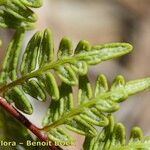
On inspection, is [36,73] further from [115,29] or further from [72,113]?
[115,29]

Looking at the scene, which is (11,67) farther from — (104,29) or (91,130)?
(104,29)

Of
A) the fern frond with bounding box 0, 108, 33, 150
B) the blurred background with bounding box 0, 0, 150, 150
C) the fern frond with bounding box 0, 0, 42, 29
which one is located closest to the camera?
the fern frond with bounding box 0, 0, 42, 29

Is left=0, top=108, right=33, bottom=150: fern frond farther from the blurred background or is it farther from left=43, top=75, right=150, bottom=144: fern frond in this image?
the blurred background

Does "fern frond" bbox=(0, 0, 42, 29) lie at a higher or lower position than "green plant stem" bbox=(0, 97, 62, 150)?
higher

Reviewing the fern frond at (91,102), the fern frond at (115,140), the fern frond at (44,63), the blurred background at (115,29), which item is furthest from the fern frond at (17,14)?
the blurred background at (115,29)

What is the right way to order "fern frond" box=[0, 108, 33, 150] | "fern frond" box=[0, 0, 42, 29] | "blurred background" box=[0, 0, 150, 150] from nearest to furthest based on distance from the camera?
1. "fern frond" box=[0, 0, 42, 29]
2. "fern frond" box=[0, 108, 33, 150]
3. "blurred background" box=[0, 0, 150, 150]

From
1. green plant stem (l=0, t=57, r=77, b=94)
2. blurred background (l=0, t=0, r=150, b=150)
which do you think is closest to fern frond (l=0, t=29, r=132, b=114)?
green plant stem (l=0, t=57, r=77, b=94)

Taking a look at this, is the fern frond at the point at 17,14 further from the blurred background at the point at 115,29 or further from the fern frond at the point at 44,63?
the blurred background at the point at 115,29

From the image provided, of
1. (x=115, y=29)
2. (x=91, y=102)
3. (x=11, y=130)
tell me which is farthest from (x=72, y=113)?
(x=115, y=29)
